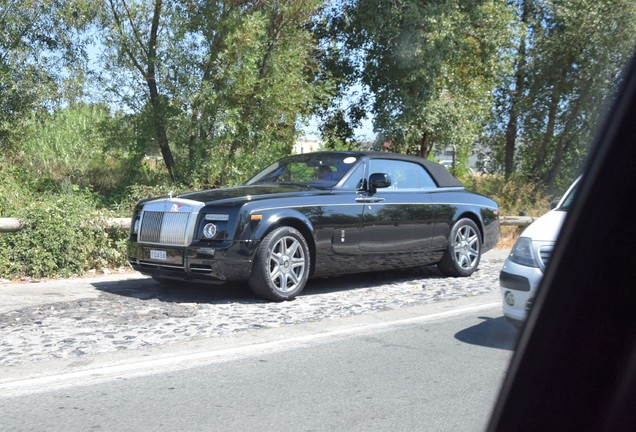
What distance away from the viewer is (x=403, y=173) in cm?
988

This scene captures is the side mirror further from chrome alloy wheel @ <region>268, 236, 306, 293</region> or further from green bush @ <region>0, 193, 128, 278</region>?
green bush @ <region>0, 193, 128, 278</region>

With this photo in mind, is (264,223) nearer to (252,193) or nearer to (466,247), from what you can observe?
(252,193)

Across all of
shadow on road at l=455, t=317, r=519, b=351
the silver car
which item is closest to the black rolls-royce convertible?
shadow on road at l=455, t=317, r=519, b=351

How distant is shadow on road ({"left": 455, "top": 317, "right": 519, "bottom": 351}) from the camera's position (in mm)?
6508

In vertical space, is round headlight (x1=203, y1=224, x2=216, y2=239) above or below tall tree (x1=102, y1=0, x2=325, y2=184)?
below

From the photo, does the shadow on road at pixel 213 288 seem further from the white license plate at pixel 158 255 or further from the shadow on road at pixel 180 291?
the white license plate at pixel 158 255

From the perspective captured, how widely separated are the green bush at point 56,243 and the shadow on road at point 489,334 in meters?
5.40

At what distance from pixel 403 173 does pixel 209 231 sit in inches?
125

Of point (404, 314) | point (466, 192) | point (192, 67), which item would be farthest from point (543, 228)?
point (192, 67)

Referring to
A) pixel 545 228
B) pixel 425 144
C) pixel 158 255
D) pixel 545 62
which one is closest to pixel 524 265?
pixel 545 228

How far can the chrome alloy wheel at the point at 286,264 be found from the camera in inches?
314

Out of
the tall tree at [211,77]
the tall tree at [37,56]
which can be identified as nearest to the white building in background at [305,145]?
the tall tree at [211,77]

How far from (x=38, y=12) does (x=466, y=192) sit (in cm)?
784

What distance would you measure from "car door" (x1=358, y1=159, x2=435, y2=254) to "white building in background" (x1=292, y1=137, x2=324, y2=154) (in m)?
4.90
